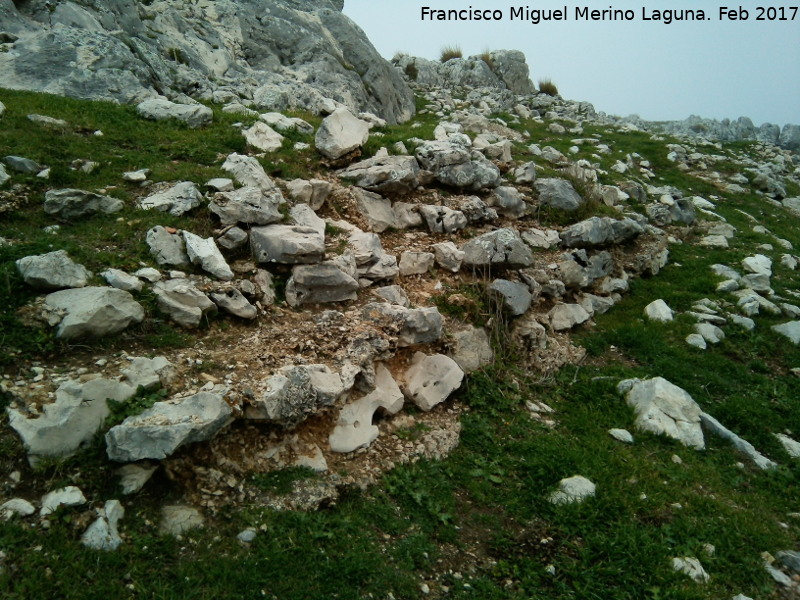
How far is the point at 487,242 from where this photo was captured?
964 centimetres

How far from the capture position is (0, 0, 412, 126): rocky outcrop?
1238 centimetres

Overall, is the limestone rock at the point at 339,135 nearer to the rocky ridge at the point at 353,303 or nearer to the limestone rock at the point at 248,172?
the rocky ridge at the point at 353,303

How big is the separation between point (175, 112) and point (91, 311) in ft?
24.4

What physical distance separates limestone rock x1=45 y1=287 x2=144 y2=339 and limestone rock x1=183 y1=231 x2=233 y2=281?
1.23 metres

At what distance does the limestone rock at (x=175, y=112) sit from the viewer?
1155 centimetres

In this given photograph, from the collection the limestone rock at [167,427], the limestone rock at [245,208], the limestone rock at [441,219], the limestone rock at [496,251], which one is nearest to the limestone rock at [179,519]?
the limestone rock at [167,427]

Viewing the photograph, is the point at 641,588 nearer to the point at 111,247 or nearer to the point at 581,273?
the point at 581,273

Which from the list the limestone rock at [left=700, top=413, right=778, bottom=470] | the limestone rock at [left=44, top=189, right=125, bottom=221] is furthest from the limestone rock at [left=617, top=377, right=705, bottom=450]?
the limestone rock at [left=44, top=189, right=125, bottom=221]

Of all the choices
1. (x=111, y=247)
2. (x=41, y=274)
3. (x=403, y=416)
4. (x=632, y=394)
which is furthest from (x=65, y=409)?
(x=632, y=394)

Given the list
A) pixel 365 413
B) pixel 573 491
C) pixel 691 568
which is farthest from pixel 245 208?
pixel 691 568

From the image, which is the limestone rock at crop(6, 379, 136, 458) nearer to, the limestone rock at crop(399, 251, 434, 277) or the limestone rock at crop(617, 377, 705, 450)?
the limestone rock at crop(399, 251, 434, 277)

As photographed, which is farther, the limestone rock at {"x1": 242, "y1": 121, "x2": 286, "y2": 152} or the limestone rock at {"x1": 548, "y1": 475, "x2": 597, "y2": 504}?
the limestone rock at {"x1": 242, "y1": 121, "x2": 286, "y2": 152}

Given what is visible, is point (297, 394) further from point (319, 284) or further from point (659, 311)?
point (659, 311)

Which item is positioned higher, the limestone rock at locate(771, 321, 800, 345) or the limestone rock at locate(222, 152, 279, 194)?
the limestone rock at locate(222, 152, 279, 194)
